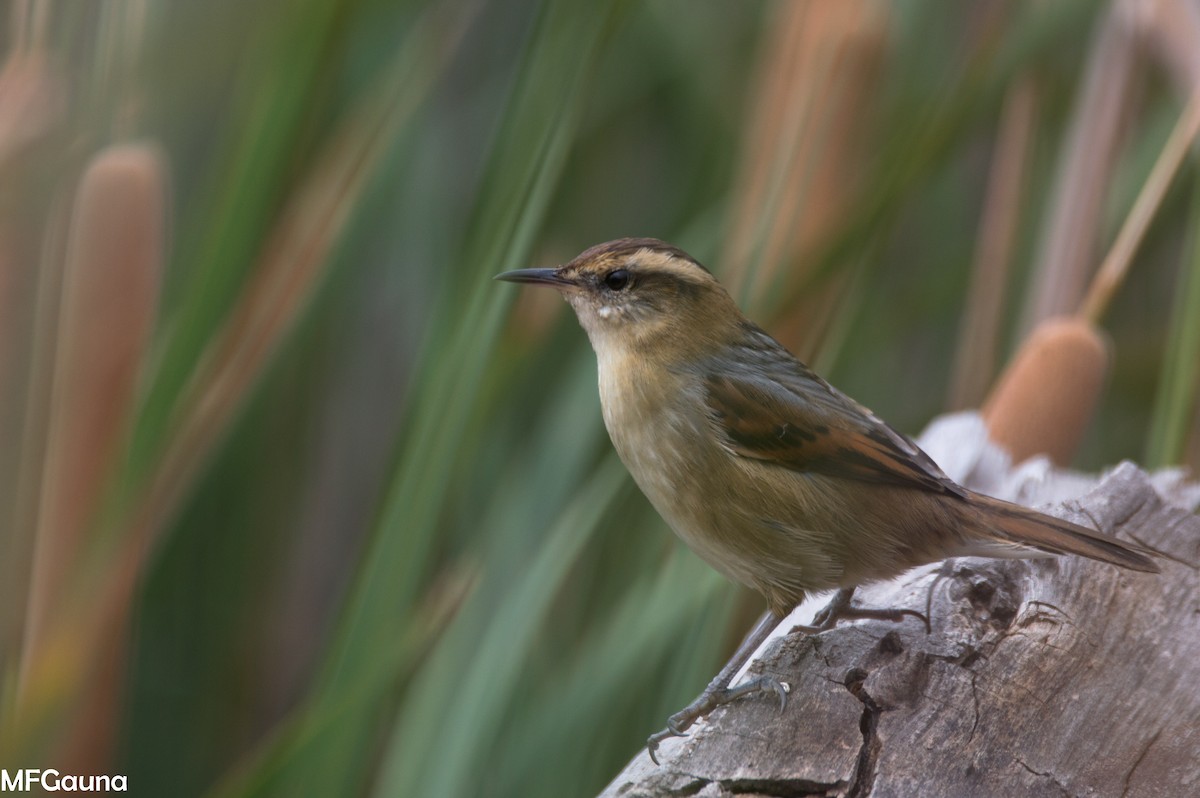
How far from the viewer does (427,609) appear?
74.9 inches

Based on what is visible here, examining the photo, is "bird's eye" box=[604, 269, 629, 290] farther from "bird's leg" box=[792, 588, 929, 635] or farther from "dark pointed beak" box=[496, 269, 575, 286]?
"bird's leg" box=[792, 588, 929, 635]

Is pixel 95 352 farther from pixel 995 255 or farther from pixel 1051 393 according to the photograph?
pixel 995 255

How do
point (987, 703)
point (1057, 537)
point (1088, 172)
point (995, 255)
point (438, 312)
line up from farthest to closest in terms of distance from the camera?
point (995, 255) < point (1088, 172) < point (438, 312) < point (1057, 537) < point (987, 703)

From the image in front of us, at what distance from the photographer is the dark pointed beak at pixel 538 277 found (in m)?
1.72

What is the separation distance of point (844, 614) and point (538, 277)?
26.9 inches

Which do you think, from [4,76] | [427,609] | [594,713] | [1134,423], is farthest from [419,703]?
[1134,423]

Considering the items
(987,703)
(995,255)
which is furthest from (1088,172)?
(987,703)

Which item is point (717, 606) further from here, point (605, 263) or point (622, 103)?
point (622, 103)

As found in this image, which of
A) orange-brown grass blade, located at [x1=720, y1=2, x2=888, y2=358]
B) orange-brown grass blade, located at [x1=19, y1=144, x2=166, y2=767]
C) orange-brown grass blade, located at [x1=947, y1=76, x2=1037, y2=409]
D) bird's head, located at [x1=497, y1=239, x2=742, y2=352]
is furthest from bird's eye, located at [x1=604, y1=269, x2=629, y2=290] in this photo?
orange-brown grass blade, located at [x1=947, y1=76, x2=1037, y2=409]

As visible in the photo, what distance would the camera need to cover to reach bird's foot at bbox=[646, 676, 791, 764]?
4.51ft

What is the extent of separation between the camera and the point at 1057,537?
1.47 m

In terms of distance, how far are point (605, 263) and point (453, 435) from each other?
1.57 feet

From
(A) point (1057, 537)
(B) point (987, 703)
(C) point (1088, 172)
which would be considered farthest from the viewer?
(C) point (1088, 172)

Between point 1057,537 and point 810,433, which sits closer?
point 1057,537
